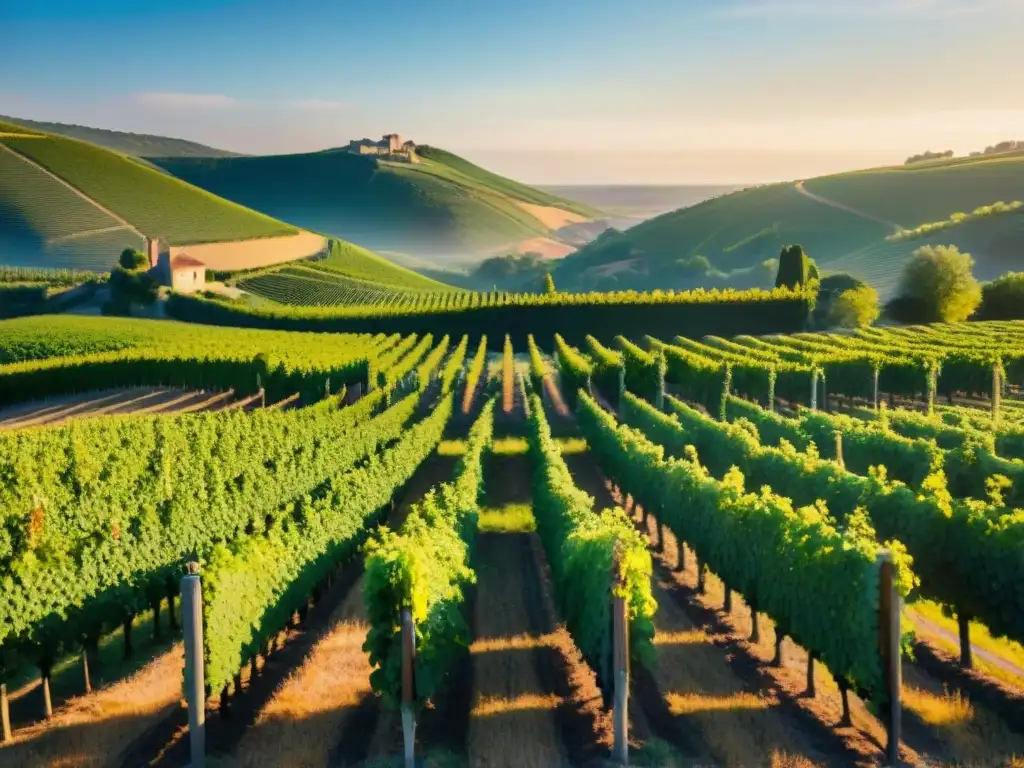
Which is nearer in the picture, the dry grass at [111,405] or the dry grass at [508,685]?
the dry grass at [508,685]

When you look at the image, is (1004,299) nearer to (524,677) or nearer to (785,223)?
(524,677)

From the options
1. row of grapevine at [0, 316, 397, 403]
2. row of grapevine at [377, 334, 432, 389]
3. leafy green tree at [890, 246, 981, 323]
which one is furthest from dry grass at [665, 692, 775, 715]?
leafy green tree at [890, 246, 981, 323]

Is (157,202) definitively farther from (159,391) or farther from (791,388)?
(791,388)

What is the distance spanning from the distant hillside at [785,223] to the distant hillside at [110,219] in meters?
39.8

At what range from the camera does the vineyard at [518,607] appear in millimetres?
11375

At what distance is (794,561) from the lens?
13141 millimetres

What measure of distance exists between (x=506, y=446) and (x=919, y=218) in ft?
478

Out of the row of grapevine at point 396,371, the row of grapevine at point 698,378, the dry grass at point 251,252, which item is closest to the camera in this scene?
the row of grapevine at point 698,378

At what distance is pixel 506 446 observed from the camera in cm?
3397

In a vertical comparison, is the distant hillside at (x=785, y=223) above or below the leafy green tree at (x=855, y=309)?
above

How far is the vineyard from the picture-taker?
11375 mm

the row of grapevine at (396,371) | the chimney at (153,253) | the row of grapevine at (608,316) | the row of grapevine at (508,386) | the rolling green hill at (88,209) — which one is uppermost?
the rolling green hill at (88,209)

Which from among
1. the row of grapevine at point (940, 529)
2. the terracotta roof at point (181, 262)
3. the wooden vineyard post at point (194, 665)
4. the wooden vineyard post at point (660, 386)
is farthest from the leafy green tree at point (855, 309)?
the wooden vineyard post at point (194, 665)

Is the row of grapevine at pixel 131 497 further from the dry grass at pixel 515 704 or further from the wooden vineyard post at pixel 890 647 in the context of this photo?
the wooden vineyard post at pixel 890 647
